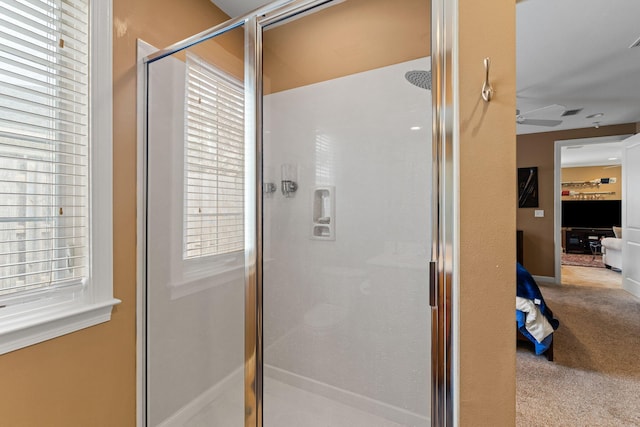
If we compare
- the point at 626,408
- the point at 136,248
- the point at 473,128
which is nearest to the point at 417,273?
the point at 473,128

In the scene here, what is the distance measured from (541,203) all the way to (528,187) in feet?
1.04

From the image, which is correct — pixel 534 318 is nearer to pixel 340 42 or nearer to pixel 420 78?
pixel 420 78

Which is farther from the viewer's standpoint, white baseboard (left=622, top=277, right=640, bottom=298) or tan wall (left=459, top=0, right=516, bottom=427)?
white baseboard (left=622, top=277, right=640, bottom=298)

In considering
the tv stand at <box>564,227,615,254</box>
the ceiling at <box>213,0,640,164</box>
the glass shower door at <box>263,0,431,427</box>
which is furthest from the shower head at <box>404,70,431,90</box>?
the tv stand at <box>564,227,615,254</box>

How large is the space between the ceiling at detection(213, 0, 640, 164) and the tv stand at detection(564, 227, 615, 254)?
484 cm

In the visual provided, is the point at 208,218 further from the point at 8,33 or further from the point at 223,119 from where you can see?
the point at 8,33

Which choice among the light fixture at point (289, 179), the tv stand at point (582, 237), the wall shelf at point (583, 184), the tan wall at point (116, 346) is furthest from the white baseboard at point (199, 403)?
the wall shelf at point (583, 184)

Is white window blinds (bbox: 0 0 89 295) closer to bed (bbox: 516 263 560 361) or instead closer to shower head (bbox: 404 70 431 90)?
shower head (bbox: 404 70 431 90)

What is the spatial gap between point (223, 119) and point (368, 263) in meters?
1.05

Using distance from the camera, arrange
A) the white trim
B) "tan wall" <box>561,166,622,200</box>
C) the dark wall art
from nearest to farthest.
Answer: the white trim
the dark wall art
"tan wall" <box>561,166,622,200</box>

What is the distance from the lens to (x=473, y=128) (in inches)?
33.4

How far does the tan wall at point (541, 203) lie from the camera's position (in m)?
4.73

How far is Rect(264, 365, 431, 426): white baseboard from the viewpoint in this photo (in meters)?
1.40

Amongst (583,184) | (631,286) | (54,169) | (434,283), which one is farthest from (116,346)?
(583,184)
